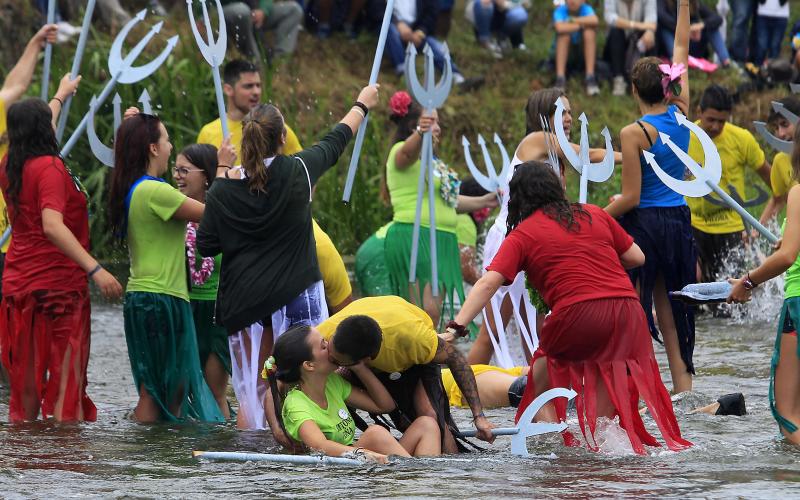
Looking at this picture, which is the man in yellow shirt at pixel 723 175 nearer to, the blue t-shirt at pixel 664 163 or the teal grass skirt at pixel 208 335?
the blue t-shirt at pixel 664 163

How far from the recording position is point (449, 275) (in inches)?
405

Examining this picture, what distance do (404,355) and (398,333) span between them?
114mm

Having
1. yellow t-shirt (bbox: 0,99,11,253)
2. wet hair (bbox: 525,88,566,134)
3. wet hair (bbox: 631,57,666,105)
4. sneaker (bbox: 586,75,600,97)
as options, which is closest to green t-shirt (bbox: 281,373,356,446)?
wet hair (bbox: 631,57,666,105)

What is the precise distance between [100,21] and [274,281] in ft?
32.9

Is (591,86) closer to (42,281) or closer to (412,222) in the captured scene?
(412,222)

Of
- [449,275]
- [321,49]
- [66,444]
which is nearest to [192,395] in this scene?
[66,444]

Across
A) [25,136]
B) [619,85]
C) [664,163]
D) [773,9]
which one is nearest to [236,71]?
[25,136]

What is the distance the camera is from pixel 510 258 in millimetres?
6637

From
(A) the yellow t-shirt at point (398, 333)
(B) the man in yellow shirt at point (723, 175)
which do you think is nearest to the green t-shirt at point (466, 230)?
(B) the man in yellow shirt at point (723, 175)

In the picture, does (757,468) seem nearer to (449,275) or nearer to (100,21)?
(449,275)

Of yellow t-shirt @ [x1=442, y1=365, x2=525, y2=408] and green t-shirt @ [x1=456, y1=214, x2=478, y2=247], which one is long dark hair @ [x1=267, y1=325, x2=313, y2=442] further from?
green t-shirt @ [x1=456, y1=214, x2=478, y2=247]

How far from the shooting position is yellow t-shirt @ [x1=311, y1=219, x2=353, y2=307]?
7.84 meters

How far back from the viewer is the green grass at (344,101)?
551 inches

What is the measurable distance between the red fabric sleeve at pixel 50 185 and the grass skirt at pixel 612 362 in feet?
8.55
